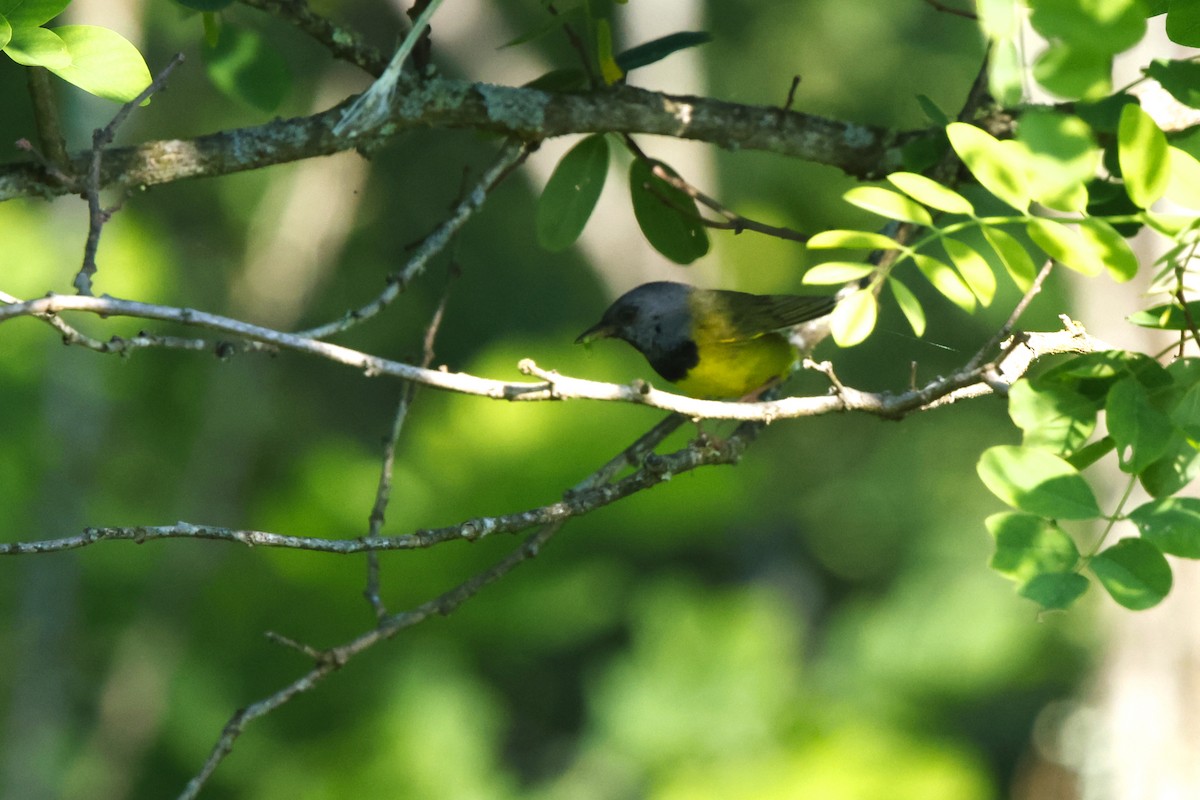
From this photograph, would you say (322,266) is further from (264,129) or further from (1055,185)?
(1055,185)

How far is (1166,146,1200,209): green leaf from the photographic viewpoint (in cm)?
153

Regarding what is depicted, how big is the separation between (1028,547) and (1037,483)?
93 millimetres

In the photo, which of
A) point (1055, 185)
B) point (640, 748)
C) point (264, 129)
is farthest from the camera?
point (640, 748)

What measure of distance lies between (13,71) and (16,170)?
5.04 metres

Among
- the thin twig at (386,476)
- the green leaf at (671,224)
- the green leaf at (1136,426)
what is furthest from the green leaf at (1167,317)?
the thin twig at (386,476)

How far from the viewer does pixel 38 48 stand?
188 cm

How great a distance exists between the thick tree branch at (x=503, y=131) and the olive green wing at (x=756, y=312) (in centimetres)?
89

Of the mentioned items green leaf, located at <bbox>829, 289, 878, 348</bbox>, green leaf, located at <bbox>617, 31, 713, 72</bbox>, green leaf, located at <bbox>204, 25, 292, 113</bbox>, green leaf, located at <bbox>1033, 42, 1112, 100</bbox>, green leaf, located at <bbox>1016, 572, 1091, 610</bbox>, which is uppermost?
green leaf, located at <bbox>204, 25, 292, 113</bbox>

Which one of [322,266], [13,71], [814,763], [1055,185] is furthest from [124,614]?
[1055,185]

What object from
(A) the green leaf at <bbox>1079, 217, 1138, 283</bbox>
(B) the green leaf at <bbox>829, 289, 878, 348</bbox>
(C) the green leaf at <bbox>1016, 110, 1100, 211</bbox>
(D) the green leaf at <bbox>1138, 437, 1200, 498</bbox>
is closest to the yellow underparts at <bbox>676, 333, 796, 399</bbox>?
(B) the green leaf at <bbox>829, 289, 878, 348</bbox>

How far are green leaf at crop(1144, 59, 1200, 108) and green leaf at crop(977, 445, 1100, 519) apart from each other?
2.33ft

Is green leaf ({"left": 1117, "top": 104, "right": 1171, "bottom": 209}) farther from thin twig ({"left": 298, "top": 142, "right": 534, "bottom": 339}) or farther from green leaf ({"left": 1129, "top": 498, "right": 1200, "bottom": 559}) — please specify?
thin twig ({"left": 298, "top": 142, "right": 534, "bottom": 339})

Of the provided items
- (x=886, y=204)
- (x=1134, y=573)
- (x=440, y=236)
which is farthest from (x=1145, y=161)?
(x=440, y=236)

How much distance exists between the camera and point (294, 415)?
11.5m
